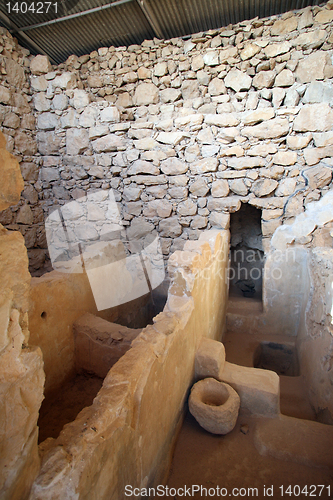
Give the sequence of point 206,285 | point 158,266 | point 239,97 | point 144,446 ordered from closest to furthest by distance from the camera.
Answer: point 144,446 < point 206,285 < point 239,97 < point 158,266

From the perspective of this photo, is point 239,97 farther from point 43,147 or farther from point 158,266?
point 43,147

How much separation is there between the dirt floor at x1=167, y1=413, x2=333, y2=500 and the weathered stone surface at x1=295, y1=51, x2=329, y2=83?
4.03 m

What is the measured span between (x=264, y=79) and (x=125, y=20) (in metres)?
2.05

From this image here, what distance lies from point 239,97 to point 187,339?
331cm

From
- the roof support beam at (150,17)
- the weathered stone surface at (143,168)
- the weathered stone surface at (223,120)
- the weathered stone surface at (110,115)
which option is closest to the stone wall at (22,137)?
the weathered stone surface at (110,115)

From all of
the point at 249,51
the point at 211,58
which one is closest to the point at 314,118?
the point at 249,51

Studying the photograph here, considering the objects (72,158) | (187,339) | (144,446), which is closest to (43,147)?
(72,158)

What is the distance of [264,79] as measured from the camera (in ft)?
11.9

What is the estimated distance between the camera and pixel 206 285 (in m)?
2.83

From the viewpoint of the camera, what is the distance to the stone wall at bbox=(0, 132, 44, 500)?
2.88ft

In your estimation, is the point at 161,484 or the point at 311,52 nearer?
the point at 161,484

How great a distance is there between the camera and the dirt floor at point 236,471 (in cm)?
181

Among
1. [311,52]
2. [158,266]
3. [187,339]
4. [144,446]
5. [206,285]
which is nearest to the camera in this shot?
[144,446]

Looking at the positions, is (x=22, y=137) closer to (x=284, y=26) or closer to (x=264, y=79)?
(x=264, y=79)
